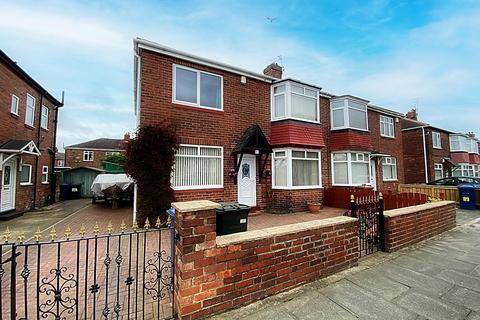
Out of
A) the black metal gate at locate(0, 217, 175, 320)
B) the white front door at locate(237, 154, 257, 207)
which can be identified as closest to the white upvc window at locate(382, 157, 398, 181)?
the white front door at locate(237, 154, 257, 207)

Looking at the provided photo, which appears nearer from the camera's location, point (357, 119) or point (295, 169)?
point (295, 169)

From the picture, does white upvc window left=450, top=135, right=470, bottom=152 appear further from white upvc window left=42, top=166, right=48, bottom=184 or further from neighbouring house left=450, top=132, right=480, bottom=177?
white upvc window left=42, top=166, right=48, bottom=184

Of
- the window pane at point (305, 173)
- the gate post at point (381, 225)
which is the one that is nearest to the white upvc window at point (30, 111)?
the window pane at point (305, 173)

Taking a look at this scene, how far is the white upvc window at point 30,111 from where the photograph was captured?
12.4 m

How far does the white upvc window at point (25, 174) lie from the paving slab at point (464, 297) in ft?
54.5

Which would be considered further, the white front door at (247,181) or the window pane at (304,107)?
the window pane at (304,107)

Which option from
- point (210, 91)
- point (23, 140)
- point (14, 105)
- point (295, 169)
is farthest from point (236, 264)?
point (14, 105)

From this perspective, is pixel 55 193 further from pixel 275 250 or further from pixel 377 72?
pixel 377 72

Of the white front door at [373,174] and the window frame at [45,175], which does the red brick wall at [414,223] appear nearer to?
the white front door at [373,174]

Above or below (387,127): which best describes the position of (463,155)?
below

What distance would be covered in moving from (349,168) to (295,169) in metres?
3.85

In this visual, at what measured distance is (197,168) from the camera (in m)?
8.98

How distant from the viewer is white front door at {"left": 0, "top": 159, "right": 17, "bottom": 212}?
408 inches

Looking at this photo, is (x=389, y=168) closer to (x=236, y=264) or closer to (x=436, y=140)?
(x=436, y=140)
